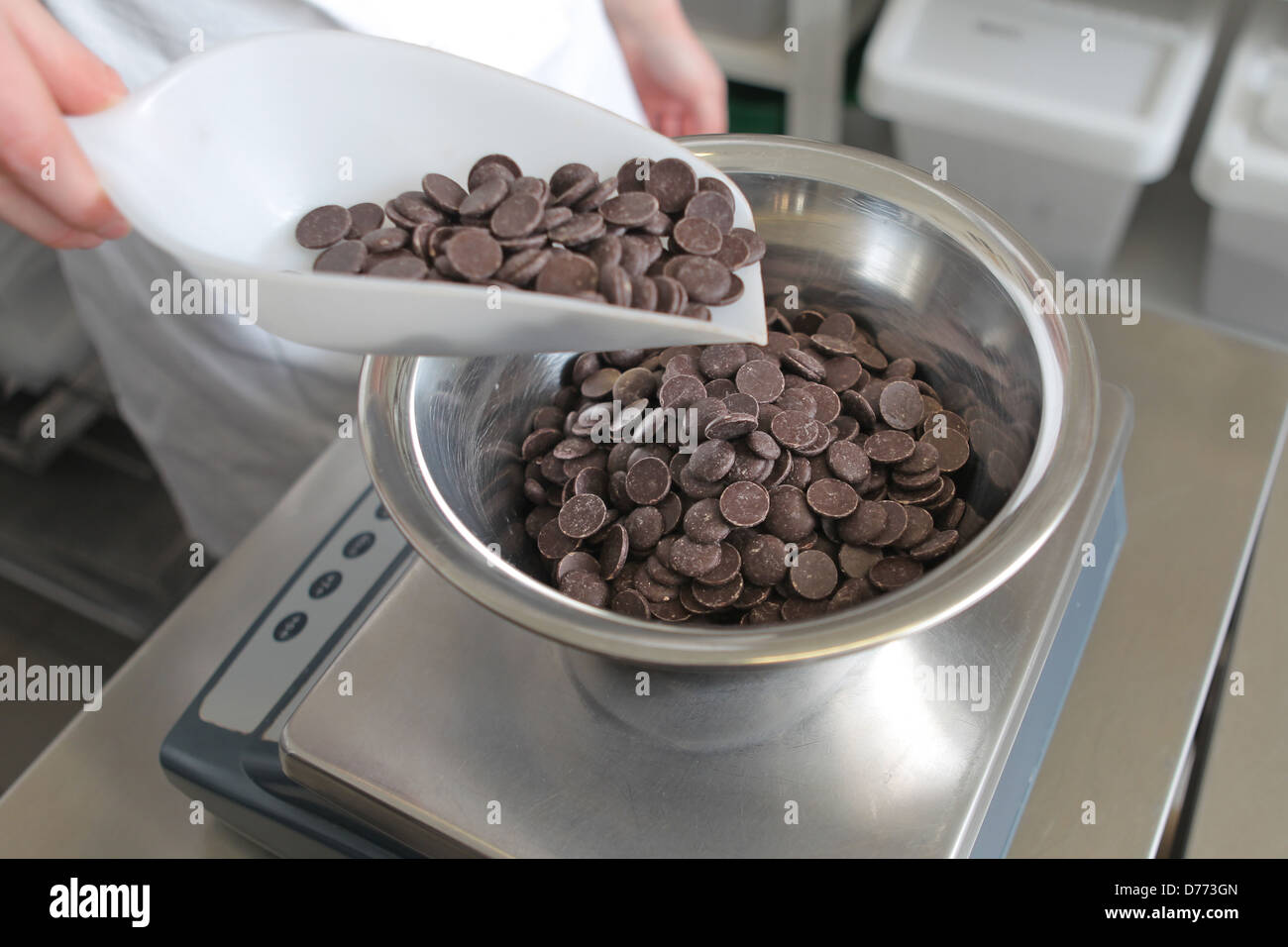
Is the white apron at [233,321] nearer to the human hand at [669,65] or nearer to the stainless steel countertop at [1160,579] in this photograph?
the human hand at [669,65]

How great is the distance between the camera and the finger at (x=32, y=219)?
72cm

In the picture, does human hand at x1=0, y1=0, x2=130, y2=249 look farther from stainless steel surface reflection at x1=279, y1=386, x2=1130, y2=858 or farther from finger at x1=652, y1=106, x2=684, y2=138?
finger at x1=652, y1=106, x2=684, y2=138

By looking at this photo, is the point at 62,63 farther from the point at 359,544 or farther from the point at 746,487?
Answer: the point at 746,487

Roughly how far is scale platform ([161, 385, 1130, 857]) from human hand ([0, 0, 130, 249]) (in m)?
0.34

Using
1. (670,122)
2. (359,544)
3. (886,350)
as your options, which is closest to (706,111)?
(670,122)

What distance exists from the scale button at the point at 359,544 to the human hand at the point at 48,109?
1.00 feet

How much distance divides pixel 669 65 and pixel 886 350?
500mm

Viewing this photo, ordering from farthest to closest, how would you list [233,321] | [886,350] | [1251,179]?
[1251,179] → [233,321] → [886,350]

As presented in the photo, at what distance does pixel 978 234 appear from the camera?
2.30ft

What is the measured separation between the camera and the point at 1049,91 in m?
1.37

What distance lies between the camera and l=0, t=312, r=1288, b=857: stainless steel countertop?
0.77 m

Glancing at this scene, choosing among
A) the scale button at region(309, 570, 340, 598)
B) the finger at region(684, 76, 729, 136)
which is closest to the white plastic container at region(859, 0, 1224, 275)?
the finger at region(684, 76, 729, 136)

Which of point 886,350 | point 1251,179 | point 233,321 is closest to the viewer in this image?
point 886,350

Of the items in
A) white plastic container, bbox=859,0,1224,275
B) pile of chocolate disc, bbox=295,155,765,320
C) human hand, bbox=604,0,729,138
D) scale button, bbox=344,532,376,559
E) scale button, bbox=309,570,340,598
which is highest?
pile of chocolate disc, bbox=295,155,765,320
